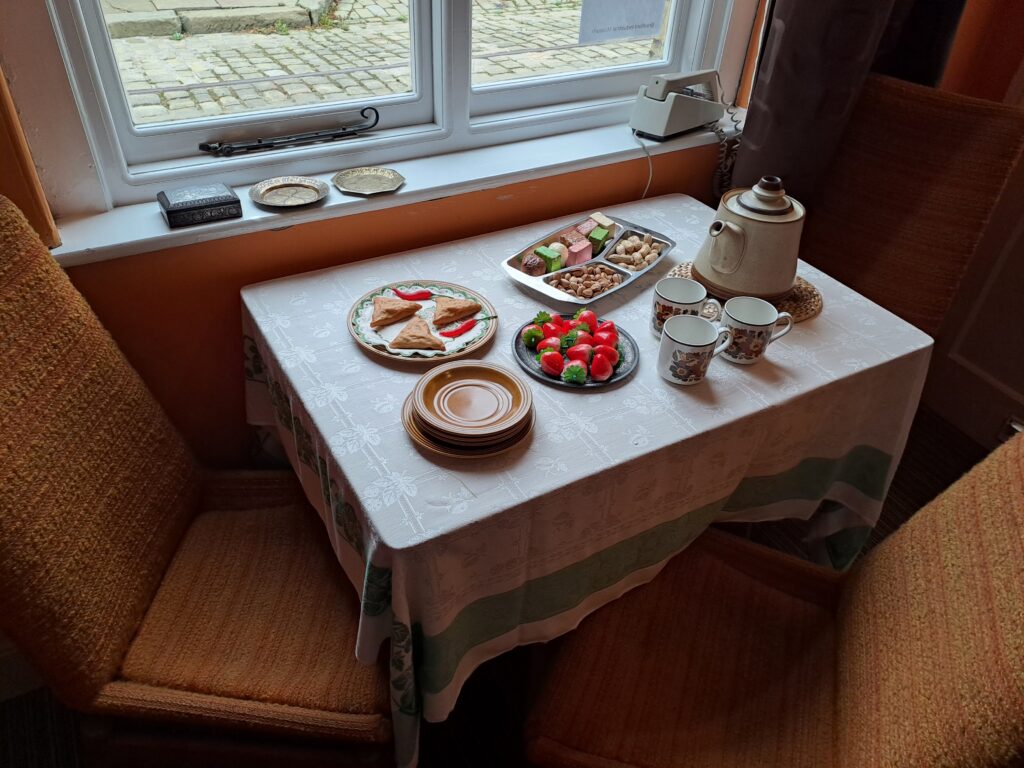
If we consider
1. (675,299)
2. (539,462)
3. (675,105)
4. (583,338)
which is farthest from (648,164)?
(539,462)

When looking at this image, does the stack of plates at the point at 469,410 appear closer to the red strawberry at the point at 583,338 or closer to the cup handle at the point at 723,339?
the red strawberry at the point at 583,338

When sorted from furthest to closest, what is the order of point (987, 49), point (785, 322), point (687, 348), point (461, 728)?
point (987, 49) → point (461, 728) → point (785, 322) → point (687, 348)

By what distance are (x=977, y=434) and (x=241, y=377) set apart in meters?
2.06

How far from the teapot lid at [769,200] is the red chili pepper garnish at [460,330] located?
0.49m

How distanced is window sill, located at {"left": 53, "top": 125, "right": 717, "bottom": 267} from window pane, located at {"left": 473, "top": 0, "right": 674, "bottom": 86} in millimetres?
165

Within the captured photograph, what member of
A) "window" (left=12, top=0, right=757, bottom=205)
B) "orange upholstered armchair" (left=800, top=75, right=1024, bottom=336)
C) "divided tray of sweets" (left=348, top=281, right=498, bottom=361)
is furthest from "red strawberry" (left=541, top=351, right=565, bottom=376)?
"orange upholstered armchair" (left=800, top=75, right=1024, bottom=336)

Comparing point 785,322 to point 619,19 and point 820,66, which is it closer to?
point 820,66

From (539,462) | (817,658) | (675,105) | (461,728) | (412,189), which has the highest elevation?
(675,105)

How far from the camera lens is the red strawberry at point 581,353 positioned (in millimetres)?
1051

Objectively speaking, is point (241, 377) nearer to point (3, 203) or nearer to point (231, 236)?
point (231, 236)

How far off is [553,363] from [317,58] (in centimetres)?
85

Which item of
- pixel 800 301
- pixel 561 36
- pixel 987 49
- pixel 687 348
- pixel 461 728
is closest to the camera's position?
pixel 687 348

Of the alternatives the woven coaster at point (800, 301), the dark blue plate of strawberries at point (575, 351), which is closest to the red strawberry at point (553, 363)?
the dark blue plate of strawberries at point (575, 351)

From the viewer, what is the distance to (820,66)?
56.5 inches
